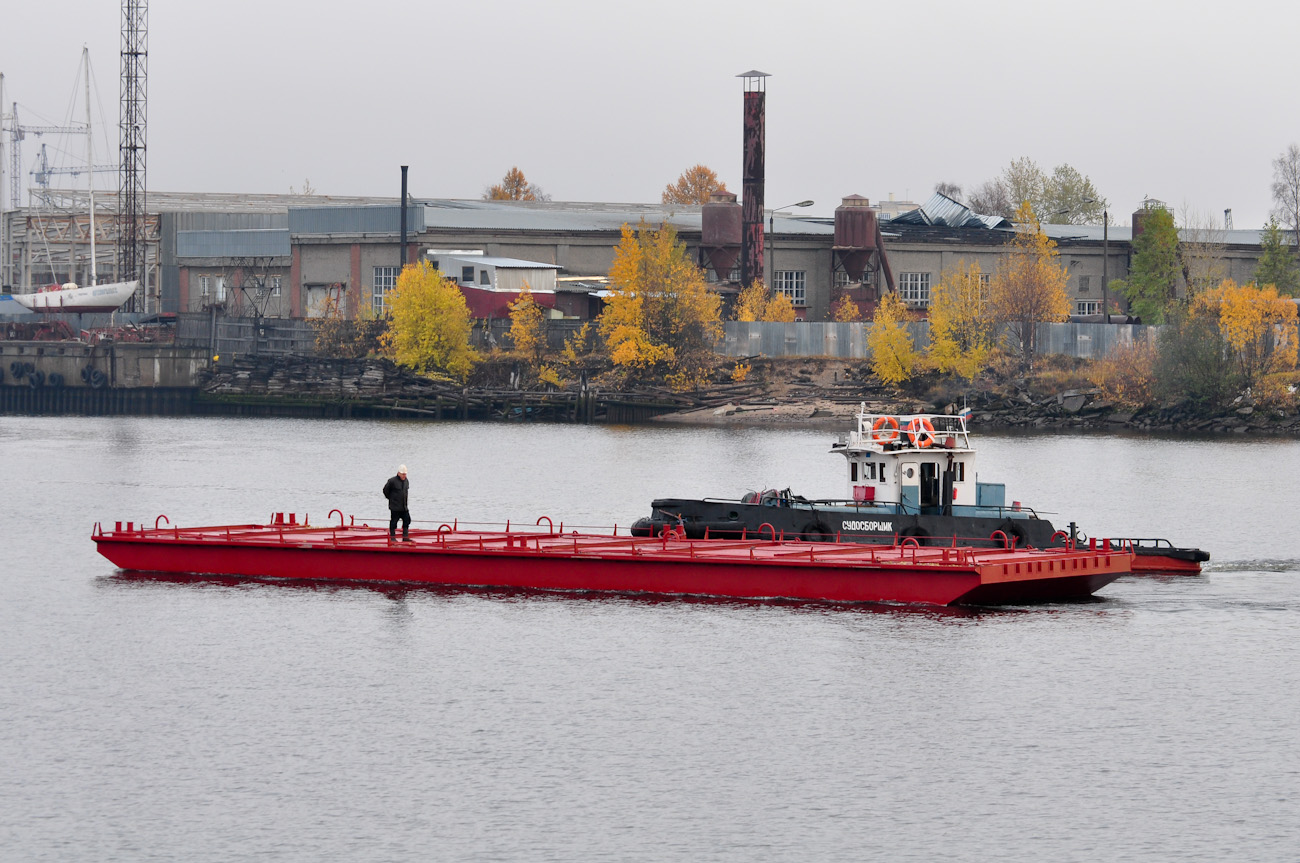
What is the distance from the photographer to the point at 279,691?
29.1m

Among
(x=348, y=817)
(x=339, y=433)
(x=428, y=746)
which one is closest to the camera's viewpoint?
(x=348, y=817)

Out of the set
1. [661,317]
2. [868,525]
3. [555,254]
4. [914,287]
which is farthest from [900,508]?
[914,287]

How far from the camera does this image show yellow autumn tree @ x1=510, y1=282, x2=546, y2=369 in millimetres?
104188

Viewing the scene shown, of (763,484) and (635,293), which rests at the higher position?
(635,293)

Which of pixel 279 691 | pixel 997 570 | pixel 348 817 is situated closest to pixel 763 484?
pixel 997 570

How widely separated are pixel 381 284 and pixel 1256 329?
2140 inches

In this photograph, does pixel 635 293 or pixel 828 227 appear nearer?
pixel 635 293

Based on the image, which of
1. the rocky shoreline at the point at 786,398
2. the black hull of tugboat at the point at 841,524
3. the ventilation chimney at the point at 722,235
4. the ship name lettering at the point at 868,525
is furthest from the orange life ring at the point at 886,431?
the ventilation chimney at the point at 722,235

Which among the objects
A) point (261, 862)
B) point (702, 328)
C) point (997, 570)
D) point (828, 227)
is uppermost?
point (828, 227)

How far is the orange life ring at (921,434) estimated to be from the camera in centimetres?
3812

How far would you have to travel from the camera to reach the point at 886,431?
126ft

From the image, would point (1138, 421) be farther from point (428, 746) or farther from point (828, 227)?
point (428, 746)

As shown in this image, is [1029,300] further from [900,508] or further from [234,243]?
[900,508]

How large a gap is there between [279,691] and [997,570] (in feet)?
45.6
